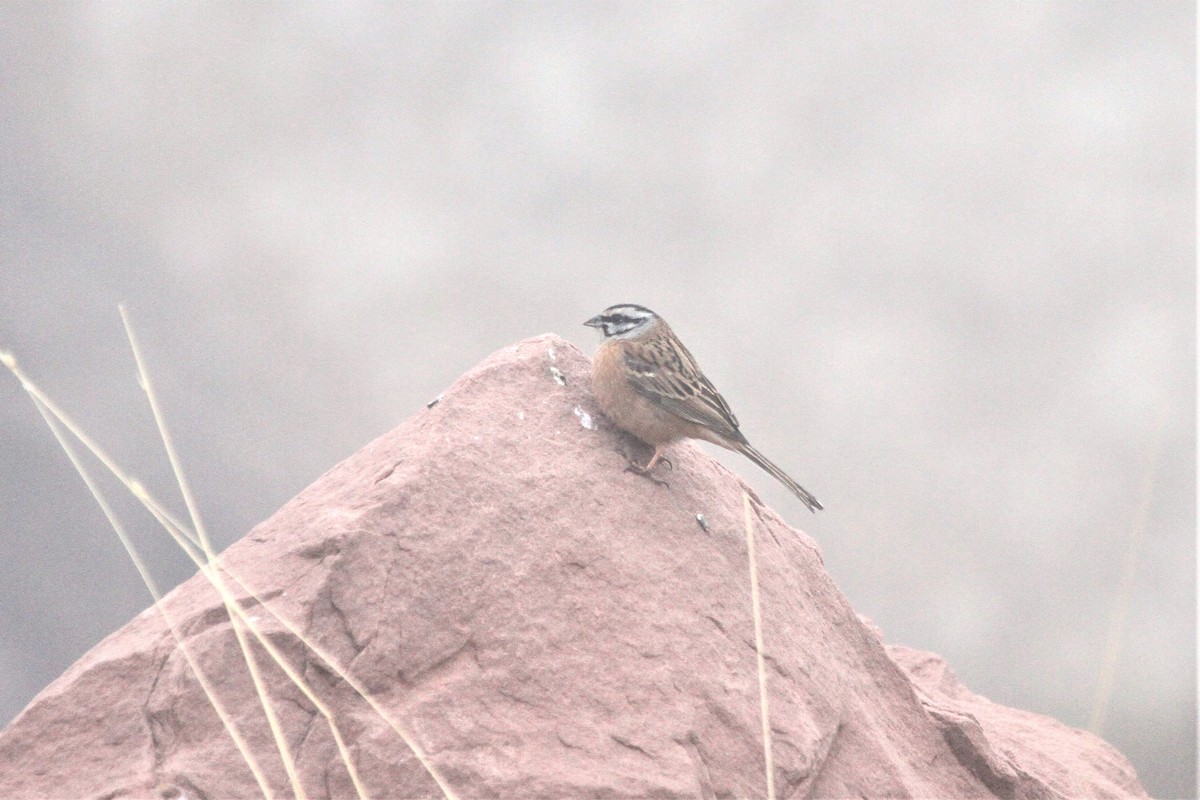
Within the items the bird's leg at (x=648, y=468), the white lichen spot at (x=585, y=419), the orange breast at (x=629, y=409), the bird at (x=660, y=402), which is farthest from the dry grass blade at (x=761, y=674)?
the white lichen spot at (x=585, y=419)

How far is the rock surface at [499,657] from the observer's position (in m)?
5.79

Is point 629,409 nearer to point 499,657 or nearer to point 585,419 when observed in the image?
point 585,419

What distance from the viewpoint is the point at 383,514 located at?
625 cm

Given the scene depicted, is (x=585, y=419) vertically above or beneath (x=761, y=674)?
above

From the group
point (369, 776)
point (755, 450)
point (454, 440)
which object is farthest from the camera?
point (755, 450)

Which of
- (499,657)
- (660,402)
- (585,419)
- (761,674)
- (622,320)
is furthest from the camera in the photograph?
(622,320)

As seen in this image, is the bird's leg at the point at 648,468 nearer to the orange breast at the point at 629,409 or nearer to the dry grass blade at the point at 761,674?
the orange breast at the point at 629,409

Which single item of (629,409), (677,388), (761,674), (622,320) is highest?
(622,320)

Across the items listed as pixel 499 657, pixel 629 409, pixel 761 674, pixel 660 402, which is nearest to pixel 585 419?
pixel 629 409

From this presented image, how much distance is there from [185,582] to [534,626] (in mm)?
2275

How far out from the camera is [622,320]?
7637 millimetres

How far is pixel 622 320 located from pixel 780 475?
142 centimetres

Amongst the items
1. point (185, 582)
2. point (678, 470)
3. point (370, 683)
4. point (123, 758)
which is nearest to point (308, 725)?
point (370, 683)

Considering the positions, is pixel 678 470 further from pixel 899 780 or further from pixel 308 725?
pixel 308 725
